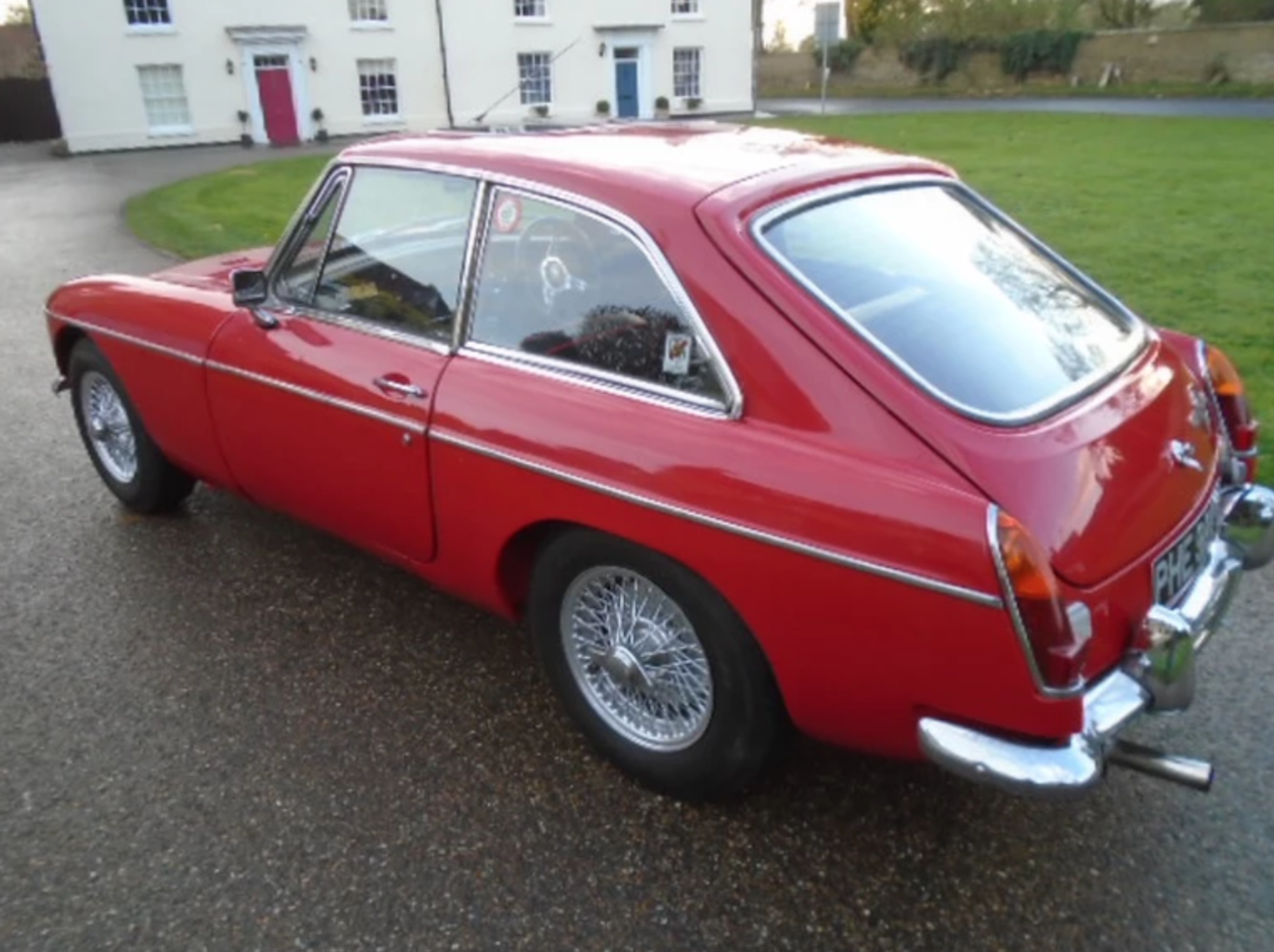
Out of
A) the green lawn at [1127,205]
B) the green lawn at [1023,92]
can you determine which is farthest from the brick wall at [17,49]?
the green lawn at [1023,92]

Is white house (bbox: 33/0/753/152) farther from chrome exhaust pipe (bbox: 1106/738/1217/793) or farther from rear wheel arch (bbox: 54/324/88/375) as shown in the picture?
chrome exhaust pipe (bbox: 1106/738/1217/793)

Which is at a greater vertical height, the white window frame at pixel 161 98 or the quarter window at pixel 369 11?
the quarter window at pixel 369 11

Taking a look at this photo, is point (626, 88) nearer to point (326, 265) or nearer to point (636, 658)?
point (326, 265)

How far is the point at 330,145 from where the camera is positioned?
29.2 m

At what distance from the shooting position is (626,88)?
3491 cm

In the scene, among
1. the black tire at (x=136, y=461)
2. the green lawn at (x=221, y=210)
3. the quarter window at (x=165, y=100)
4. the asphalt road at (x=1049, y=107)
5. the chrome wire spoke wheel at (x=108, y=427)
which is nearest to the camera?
the black tire at (x=136, y=461)

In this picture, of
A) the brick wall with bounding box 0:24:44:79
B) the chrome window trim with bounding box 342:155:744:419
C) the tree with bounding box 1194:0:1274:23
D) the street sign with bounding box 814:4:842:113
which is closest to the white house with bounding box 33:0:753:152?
the street sign with bounding box 814:4:842:113

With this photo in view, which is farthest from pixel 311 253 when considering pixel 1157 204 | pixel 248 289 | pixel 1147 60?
pixel 1147 60

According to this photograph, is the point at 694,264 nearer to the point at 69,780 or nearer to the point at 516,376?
the point at 516,376

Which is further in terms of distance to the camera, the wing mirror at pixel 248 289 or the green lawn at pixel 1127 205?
the green lawn at pixel 1127 205

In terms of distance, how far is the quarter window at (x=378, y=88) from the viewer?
102 ft

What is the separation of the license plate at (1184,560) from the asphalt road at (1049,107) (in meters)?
25.6

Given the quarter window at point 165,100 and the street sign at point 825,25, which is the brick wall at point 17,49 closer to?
the quarter window at point 165,100

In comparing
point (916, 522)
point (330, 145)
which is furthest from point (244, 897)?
point (330, 145)
